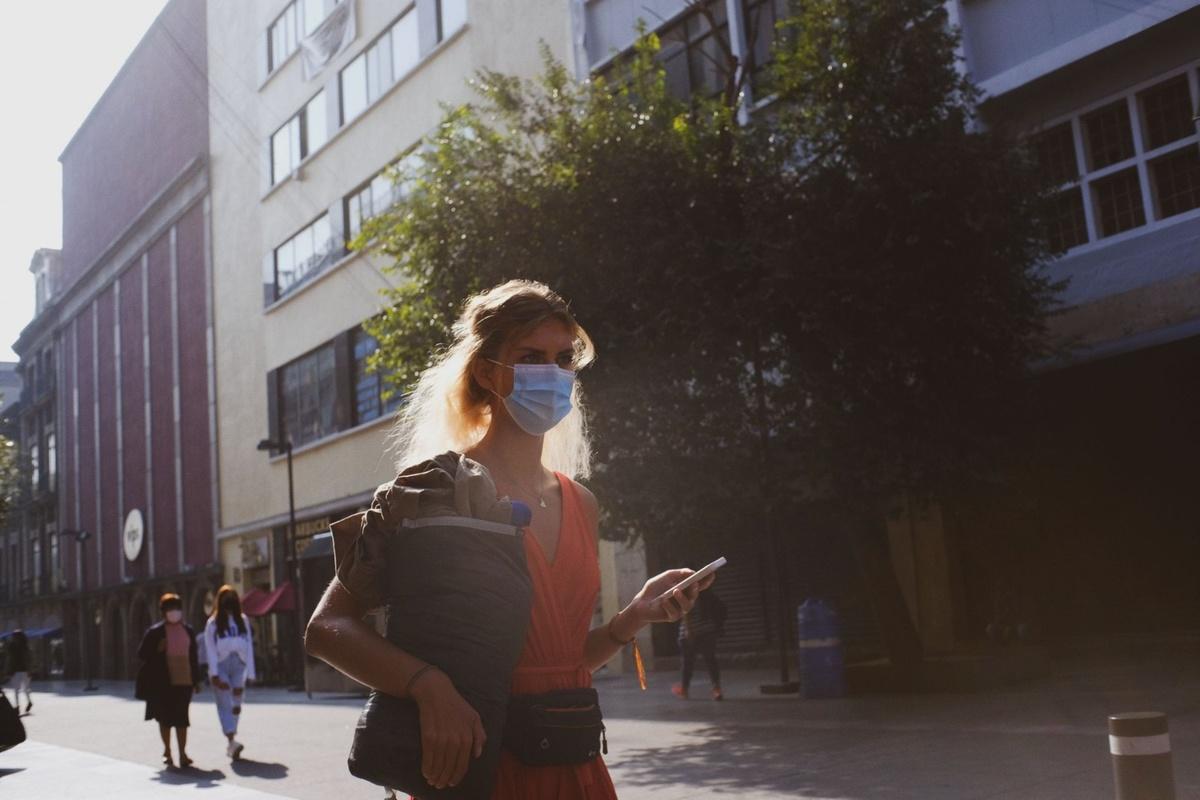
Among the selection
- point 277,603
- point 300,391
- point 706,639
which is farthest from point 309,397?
point 706,639

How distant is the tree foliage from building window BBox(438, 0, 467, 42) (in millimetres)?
14181

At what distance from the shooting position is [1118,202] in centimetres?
1588

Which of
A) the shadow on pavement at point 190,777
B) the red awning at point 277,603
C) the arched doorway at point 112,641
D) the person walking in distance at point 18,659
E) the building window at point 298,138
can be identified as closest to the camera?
the shadow on pavement at point 190,777

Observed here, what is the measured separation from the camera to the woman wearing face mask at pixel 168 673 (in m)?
13.4

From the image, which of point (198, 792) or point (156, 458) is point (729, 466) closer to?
point (198, 792)

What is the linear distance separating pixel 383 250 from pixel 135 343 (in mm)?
35210

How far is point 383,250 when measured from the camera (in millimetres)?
16672

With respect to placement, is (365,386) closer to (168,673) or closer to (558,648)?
(168,673)

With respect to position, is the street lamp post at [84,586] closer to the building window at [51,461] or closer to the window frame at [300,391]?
the building window at [51,461]

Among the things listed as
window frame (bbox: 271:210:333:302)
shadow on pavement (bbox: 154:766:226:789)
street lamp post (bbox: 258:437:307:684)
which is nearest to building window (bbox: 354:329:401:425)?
street lamp post (bbox: 258:437:307:684)

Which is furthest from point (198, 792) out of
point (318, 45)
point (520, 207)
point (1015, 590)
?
point (318, 45)

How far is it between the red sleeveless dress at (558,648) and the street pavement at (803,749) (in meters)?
5.65

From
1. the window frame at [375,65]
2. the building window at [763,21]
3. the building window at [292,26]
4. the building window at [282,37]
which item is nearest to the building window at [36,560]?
the building window at [282,37]

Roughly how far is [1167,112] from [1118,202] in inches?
45.0
